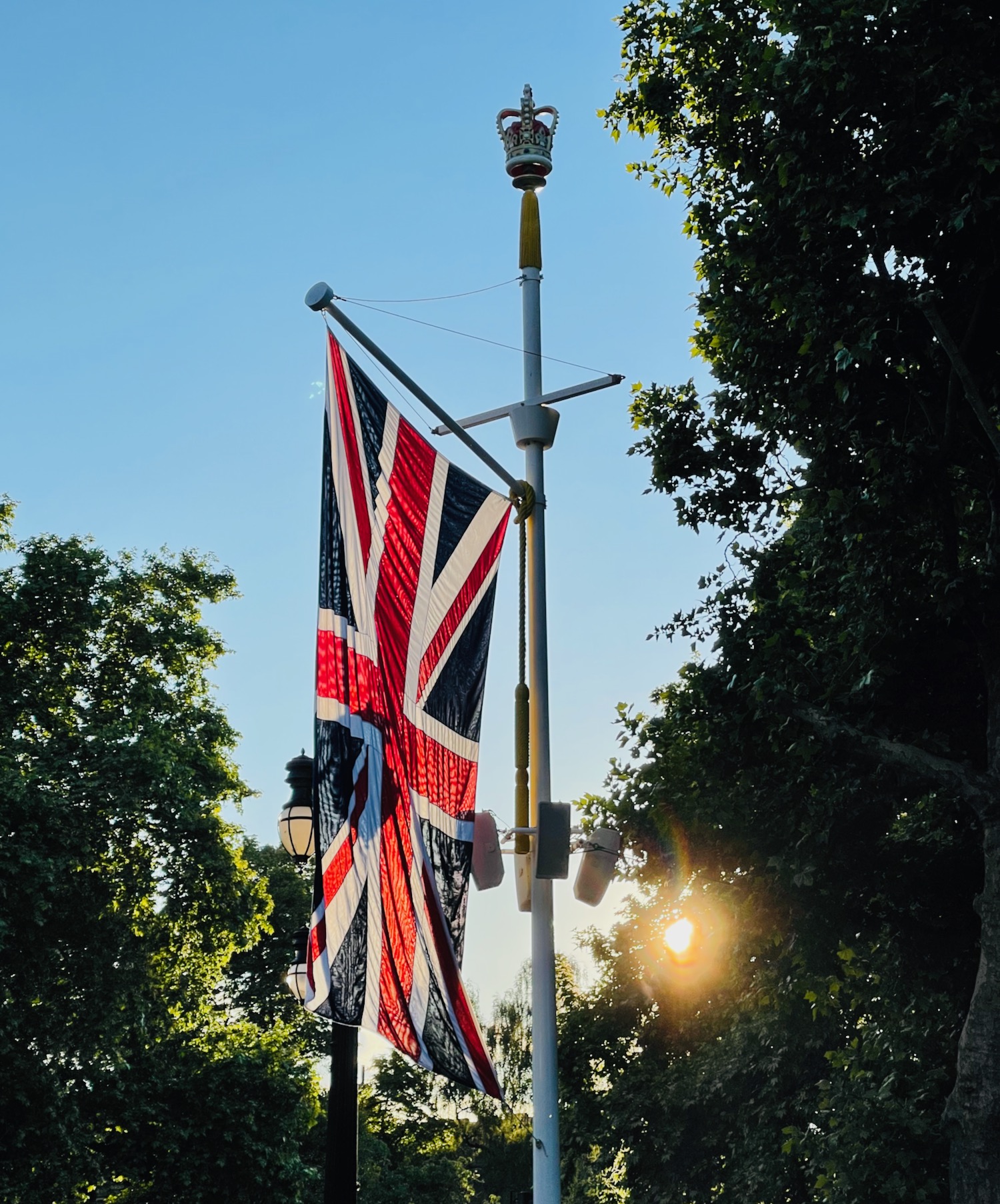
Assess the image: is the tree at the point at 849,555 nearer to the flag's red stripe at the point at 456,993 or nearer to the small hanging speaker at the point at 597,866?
the small hanging speaker at the point at 597,866

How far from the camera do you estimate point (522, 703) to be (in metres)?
10.3

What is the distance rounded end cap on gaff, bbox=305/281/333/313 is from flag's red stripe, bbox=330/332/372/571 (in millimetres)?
364

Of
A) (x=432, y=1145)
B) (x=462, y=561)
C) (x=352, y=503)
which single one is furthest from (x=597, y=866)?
(x=432, y=1145)

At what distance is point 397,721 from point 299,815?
251cm

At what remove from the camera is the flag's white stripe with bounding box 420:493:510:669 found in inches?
353

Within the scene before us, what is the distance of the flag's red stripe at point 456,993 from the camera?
25.7ft

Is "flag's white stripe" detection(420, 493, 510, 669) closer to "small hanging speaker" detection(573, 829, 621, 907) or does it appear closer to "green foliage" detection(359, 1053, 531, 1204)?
"small hanging speaker" detection(573, 829, 621, 907)

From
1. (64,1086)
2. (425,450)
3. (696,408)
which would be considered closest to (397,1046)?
(425,450)

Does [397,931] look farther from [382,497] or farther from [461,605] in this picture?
[382,497]

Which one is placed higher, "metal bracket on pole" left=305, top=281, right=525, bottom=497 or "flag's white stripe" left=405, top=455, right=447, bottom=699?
"metal bracket on pole" left=305, top=281, right=525, bottom=497

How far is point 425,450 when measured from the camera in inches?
362

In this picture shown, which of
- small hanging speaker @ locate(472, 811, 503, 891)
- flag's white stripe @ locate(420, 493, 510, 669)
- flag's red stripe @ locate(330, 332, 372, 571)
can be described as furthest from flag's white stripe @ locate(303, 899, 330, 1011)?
flag's red stripe @ locate(330, 332, 372, 571)

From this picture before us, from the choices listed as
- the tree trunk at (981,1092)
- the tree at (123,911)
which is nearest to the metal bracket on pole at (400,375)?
the tree trunk at (981,1092)

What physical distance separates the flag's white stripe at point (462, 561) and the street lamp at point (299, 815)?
6.99 feet
